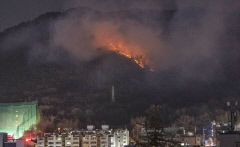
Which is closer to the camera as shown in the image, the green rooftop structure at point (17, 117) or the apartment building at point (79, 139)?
the apartment building at point (79, 139)

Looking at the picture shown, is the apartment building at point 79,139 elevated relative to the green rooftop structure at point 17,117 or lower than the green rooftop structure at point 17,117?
lower

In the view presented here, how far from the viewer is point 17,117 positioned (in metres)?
57.6

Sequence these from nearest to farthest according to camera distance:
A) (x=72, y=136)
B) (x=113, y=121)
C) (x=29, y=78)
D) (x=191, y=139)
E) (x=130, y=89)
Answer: (x=191, y=139), (x=72, y=136), (x=113, y=121), (x=130, y=89), (x=29, y=78)

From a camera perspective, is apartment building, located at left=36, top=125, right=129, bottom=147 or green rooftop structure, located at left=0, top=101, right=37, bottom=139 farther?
green rooftop structure, located at left=0, top=101, right=37, bottom=139

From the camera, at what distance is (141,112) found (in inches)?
2217

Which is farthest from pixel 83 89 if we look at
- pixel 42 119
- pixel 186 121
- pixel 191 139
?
pixel 191 139

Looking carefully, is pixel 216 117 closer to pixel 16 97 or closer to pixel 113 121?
pixel 113 121

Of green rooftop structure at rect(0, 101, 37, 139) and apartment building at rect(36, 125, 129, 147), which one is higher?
green rooftop structure at rect(0, 101, 37, 139)

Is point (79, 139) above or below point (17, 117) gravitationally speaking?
below

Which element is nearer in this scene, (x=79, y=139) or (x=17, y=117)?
(x=79, y=139)

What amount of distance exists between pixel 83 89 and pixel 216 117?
984 inches

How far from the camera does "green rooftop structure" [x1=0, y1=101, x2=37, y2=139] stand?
55.7 meters

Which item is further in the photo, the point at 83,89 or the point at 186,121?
the point at 83,89

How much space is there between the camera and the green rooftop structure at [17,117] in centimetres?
5574
